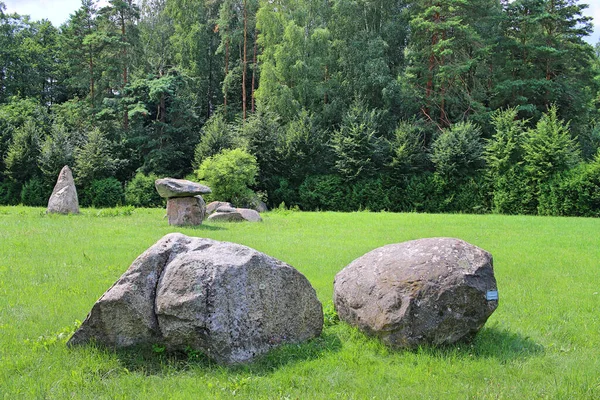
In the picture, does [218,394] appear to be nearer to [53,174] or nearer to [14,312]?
[14,312]

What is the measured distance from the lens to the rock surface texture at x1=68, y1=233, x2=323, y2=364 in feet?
15.4

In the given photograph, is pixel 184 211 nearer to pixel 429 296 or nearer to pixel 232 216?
pixel 232 216

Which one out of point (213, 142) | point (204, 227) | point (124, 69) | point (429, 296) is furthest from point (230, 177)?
point (429, 296)

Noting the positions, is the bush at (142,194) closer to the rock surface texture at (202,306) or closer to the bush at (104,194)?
the bush at (104,194)

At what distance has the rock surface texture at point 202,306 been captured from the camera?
4695mm

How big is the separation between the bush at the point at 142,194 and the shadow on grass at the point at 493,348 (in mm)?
23753

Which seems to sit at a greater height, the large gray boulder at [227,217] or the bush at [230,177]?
the bush at [230,177]

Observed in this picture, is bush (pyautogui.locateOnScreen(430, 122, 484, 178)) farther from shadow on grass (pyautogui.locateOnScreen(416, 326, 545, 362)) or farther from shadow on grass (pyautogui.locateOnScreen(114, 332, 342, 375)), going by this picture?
shadow on grass (pyautogui.locateOnScreen(114, 332, 342, 375))

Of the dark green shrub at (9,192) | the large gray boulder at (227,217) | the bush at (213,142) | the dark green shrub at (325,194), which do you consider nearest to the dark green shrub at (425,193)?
the dark green shrub at (325,194)

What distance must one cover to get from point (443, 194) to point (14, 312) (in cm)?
2370

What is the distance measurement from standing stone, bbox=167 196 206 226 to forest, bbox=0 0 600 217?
21.9ft

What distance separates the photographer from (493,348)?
5172 millimetres

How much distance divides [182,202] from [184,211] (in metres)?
0.36

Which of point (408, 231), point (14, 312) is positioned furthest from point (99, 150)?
point (14, 312)
